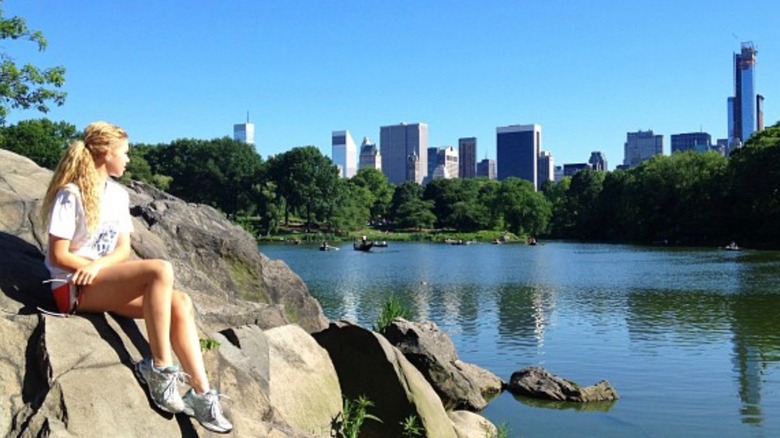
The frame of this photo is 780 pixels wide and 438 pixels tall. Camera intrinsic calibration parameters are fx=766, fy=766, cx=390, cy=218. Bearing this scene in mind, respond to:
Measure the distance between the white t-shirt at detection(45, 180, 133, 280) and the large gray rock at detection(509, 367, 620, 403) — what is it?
378 inches

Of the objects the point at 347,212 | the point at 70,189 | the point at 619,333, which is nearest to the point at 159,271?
the point at 70,189

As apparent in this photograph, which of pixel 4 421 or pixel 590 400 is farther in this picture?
pixel 590 400

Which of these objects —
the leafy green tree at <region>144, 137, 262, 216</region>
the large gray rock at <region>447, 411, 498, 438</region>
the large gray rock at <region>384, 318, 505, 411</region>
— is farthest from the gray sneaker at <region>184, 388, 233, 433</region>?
the leafy green tree at <region>144, 137, 262, 216</region>

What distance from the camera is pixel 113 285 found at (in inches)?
190

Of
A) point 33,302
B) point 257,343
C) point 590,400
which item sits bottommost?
point 590,400

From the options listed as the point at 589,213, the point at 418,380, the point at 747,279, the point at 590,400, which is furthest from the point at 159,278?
the point at 589,213

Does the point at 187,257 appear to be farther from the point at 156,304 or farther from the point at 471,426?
the point at 156,304

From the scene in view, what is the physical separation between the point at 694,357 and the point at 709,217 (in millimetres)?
71241

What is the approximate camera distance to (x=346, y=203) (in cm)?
11094

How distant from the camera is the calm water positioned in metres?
12.2

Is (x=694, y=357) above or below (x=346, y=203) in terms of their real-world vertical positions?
below

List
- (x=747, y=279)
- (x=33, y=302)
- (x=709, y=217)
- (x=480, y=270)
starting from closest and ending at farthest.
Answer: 1. (x=33, y=302)
2. (x=747, y=279)
3. (x=480, y=270)
4. (x=709, y=217)

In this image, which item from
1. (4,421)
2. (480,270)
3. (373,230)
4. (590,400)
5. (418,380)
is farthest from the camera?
(373,230)

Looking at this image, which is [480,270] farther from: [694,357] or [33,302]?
[33,302]
